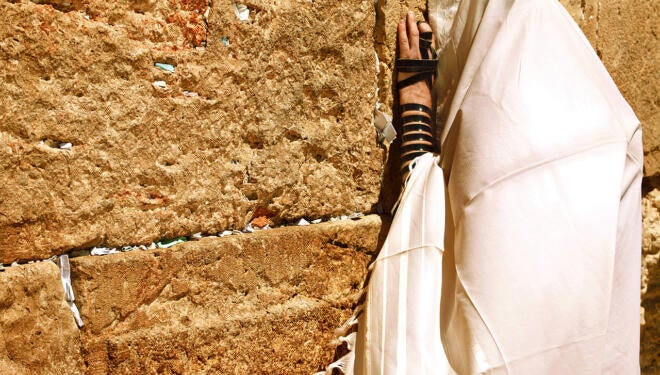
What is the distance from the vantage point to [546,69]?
175 centimetres

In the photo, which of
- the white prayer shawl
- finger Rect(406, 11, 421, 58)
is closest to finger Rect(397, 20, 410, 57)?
finger Rect(406, 11, 421, 58)

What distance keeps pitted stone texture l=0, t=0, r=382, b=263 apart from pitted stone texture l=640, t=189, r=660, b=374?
1.38 metres

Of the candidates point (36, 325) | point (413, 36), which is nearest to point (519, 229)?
point (413, 36)

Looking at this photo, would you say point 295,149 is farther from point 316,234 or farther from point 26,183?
point 26,183

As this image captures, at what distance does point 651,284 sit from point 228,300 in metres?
2.08

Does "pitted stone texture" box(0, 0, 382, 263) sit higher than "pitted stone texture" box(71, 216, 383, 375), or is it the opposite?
"pitted stone texture" box(0, 0, 382, 263)

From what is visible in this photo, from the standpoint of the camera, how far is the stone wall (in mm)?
1410

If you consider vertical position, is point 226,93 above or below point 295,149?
above

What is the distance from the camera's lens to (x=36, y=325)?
4.65 ft

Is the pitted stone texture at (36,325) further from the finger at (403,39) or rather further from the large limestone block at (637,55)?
the large limestone block at (637,55)

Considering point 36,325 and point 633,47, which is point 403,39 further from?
point 36,325

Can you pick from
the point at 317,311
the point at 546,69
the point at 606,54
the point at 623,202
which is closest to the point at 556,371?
the point at 623,202

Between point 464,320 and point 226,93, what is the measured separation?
0.80m

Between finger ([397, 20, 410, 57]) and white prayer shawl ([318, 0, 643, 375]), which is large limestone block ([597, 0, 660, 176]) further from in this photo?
finger ([397, 20, 410, 57])
